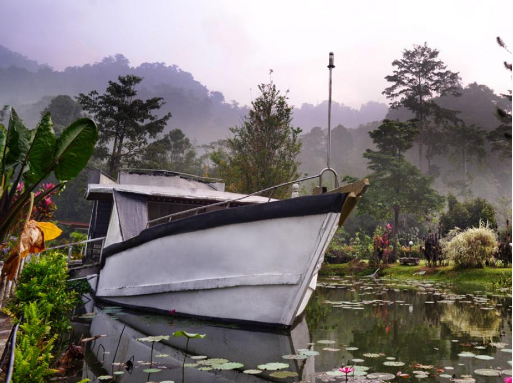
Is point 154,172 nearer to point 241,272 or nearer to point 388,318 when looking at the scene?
point 241,272

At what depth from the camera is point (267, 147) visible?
2156 centimetres

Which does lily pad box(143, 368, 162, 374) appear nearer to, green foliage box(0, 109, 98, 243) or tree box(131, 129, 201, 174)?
green foliage box(0, 109, 98, 243)

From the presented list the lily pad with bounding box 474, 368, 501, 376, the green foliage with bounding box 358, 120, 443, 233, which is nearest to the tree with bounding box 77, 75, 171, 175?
the green foliage with bounding box 358, 120, 443, 233

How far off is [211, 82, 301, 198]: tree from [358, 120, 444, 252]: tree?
9.50 meters

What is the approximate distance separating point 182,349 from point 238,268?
5.42 feet

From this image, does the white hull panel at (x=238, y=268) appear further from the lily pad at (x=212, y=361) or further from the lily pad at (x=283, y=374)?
the lily pad at (x=283, y=374)

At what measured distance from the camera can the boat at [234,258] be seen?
19.4 ft

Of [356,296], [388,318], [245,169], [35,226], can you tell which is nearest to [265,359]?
[35,226]

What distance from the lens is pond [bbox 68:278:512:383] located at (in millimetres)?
4020

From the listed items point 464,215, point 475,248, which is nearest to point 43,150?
point 475,248

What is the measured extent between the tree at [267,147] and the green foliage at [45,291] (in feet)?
49.3

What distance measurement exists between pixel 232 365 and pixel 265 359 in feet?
1.93

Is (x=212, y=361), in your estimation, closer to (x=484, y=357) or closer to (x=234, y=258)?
(x=234, y=258)

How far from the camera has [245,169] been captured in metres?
21.5
